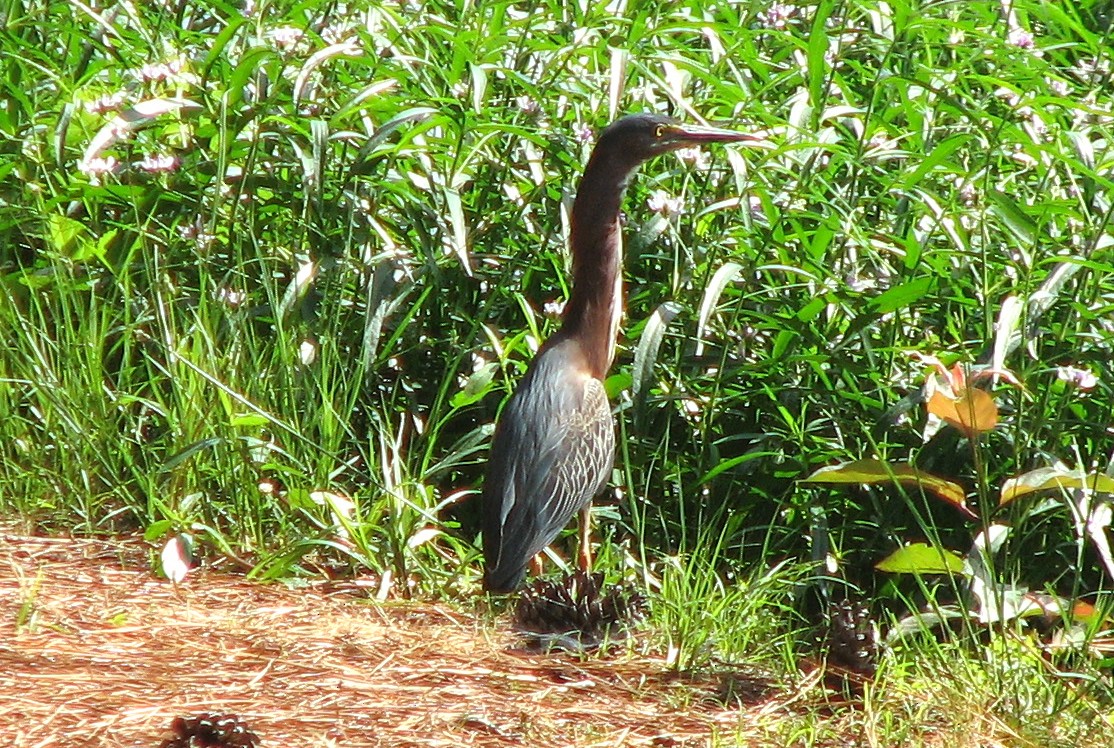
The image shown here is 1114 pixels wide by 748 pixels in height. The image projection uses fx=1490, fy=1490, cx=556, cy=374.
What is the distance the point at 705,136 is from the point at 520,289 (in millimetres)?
830

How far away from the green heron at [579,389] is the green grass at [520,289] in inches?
5.4

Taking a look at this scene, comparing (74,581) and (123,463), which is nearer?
(74,581)

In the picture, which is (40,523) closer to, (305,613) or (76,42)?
(305,613)

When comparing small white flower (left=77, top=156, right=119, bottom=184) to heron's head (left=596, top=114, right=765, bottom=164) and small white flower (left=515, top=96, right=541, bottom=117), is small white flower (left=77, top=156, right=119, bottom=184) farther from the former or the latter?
heron's head (left=596, top=114, right=765, bottom=164)

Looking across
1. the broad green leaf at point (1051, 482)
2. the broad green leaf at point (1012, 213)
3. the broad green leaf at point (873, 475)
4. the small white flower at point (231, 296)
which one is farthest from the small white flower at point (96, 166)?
the broad green leaf at point (1051, 482)

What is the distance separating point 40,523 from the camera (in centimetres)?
390

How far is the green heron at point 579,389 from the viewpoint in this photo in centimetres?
369

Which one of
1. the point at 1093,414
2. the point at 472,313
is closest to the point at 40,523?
the point at 472,313

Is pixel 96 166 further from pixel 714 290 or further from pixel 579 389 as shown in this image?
pixel 714 290

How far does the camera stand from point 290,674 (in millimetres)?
2949

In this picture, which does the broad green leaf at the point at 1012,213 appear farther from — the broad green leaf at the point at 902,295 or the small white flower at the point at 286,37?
the small white flower at the point at 286,37

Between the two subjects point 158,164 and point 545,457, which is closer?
Result: point 545,457

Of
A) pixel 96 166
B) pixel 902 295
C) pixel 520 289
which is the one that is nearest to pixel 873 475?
pixel 902 295

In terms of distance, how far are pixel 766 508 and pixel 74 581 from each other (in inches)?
70.9
